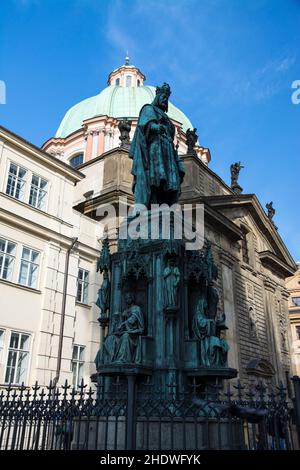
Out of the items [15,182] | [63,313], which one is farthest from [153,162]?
[63,313]

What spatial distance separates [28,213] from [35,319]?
4.66m

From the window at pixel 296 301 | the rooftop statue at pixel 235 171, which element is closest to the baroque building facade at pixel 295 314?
the window at pixel 296 301

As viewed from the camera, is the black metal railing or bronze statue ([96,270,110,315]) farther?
bronze statue ([96,270,110,315])

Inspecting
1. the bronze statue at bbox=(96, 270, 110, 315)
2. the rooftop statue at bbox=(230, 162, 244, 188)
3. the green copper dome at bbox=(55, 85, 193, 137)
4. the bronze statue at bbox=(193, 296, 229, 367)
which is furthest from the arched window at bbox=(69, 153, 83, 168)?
the bronze statue at bbox=(193, 296, 229, 367)

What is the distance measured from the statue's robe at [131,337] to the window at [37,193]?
13.7m

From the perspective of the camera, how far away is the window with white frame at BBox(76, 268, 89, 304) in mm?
20141

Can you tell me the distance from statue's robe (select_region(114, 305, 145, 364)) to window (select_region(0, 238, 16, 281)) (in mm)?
11574

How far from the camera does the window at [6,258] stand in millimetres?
16766

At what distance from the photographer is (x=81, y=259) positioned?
2050 cm

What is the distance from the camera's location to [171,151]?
8219mm

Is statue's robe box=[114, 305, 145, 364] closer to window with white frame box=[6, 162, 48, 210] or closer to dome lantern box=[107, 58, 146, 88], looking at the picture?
window with white frame box=[6, 162, 48, 210]
